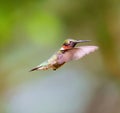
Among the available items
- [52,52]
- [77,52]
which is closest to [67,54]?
[77,52]

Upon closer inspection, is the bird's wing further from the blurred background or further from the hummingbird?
the blurred background

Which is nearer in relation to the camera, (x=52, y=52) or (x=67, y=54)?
(x=67, y=54)

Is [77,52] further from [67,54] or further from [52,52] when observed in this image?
[52,52]

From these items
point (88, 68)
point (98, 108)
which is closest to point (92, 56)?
point (88, 68)

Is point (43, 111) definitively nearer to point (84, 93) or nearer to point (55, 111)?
point (55, 111)

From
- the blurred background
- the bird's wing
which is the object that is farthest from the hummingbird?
the blurred background

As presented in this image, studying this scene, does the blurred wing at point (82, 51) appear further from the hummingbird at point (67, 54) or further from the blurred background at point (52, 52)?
the blurred background at point (52, 52)
